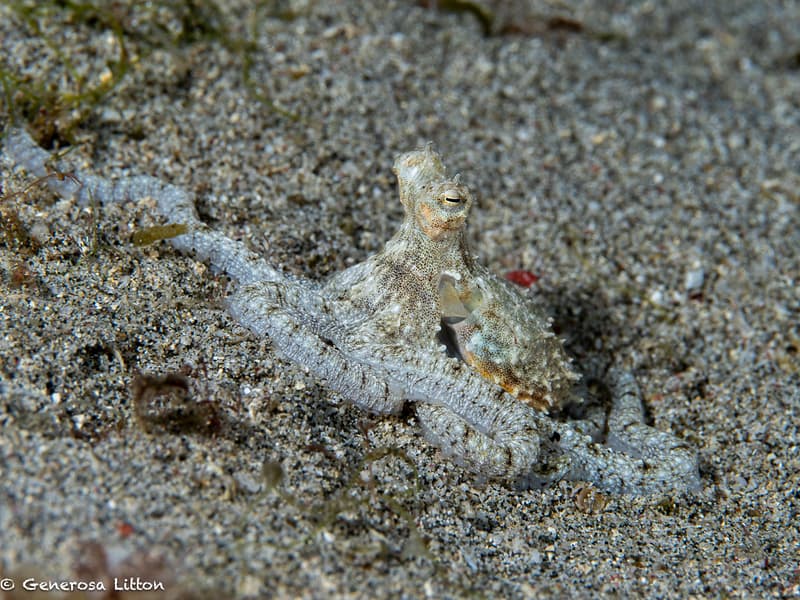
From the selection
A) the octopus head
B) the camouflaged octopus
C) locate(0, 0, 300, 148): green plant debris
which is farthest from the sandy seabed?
the octopus head

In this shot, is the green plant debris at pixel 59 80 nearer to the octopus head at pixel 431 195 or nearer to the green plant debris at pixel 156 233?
the green plant debris at pixel 156 233

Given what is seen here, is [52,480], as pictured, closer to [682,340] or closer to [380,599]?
[380,599]

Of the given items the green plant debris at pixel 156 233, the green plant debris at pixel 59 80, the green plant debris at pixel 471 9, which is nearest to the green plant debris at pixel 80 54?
the green plant debris at pixel 59 80

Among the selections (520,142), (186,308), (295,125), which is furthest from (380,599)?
(520,142)

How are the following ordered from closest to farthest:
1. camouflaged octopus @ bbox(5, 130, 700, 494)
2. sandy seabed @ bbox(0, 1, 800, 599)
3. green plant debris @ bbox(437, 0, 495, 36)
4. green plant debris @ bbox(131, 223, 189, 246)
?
sandy seabed @ bbox(0, 1, 800, 599)
camouflaged octopus @ bbox(5, 130, 700, 494)
green plant debris @ bbox(131, 223, 189, 246)
green plant debris @ bbox(437, 0, 495, 36)

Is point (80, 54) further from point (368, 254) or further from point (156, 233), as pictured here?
point (368, 254)

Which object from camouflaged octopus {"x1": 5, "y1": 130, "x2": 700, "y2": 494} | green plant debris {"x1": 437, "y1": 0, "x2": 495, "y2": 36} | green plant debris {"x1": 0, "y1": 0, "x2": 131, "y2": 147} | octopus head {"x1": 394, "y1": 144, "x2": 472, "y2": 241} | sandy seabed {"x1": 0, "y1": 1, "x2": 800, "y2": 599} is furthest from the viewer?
green plant debris {"x1": 437, "y1": 0, "x2": 495, "y2": 36}

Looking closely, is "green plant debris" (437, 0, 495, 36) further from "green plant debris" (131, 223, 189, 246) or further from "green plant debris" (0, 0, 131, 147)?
"green plant debris" (131, 223, 189, 246)
